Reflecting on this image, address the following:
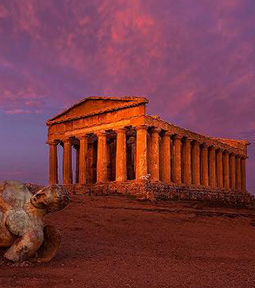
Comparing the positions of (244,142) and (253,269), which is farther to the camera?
(244,142)

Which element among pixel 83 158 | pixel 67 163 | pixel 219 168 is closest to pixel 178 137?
pixel 83 158

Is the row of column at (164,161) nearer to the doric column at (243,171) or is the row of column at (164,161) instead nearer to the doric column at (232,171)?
the doric column at (232,171)

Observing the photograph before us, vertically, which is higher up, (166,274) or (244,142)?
(244,142)

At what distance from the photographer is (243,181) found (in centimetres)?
6056

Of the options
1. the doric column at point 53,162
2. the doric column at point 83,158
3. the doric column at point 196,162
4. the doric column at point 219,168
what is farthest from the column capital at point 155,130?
the doric column at point 219,168

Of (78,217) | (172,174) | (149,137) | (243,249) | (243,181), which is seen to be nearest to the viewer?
→ (243,249)

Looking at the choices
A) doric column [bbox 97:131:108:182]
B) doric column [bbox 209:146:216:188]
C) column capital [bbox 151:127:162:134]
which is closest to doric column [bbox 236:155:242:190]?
doric column [bbox 209:146:216:188]

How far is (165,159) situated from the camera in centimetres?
3978

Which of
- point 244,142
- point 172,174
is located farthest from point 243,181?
point 172,174

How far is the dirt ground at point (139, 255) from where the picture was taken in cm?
615

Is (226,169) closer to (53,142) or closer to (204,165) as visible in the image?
(204,165)

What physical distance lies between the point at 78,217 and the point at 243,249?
6.42 m

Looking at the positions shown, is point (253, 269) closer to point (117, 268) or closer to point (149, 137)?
point (117, 268)

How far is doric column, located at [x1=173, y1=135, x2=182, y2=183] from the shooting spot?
41.3 m
